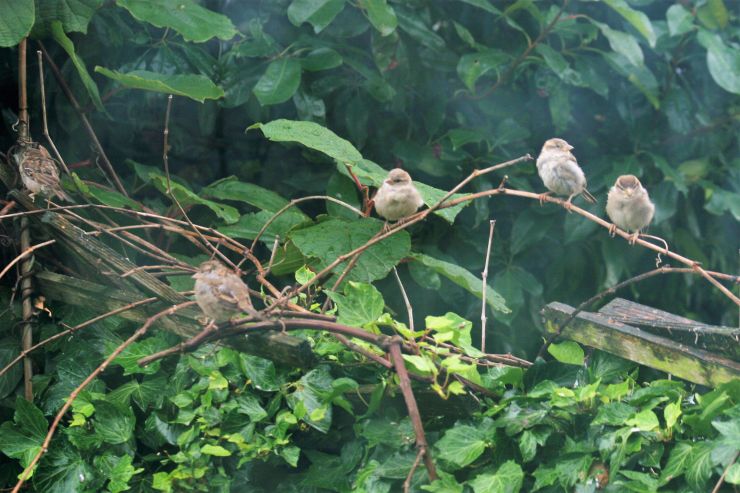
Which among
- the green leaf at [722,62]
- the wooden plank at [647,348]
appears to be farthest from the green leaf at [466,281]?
the green leaf at [722,62]

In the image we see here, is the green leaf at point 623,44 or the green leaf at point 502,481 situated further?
the green leaf at point 623,44

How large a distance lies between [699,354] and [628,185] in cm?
88

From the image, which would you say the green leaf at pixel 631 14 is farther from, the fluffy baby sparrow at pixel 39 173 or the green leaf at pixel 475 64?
the fluffy baby sparrow at pixel 39 173

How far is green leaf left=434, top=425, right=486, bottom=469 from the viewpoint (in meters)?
1.92

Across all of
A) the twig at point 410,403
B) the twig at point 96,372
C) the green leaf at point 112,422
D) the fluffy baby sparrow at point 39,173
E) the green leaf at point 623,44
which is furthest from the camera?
the green leaf at point 623,44

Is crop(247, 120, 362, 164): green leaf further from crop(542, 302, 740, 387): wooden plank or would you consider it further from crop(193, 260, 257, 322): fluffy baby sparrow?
crop(542, 302, 740, 387): wooden plank

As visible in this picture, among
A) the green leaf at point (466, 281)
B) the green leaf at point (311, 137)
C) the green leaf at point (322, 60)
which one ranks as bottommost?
the green leaf at point (466, 281)

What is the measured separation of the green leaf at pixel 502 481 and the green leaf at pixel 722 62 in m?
2.51

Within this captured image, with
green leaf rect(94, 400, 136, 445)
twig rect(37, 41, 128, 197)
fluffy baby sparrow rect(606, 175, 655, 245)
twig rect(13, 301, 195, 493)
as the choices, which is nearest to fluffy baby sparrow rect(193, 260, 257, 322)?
twig rect(13, 301, 195, 493)

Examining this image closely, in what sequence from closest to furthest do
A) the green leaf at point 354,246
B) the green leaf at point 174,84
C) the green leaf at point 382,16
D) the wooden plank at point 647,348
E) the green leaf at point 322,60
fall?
the wooden plank at point 647,348, the green leaf at point 354,246, the green leaf at point 174,84, the green leaf at point 382,16, the green leaf at point 322,60

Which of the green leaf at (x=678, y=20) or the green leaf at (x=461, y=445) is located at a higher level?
the green leaf at (x=678, y=20)

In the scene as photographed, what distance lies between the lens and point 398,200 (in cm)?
261

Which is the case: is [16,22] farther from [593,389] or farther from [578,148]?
[578,148]

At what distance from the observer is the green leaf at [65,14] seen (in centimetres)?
296
